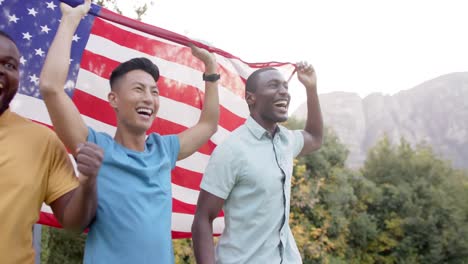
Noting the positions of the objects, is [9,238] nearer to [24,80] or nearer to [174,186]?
[24,80]

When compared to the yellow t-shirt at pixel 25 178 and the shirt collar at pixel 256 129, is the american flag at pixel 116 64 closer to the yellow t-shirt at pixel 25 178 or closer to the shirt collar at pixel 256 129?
the shirt collar at pixel 256 129

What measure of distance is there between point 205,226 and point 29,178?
874mm

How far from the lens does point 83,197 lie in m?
1.71

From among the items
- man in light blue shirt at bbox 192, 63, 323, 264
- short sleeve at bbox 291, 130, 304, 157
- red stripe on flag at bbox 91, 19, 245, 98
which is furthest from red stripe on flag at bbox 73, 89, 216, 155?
short sleeve at bbox 291, 130, 304, 157

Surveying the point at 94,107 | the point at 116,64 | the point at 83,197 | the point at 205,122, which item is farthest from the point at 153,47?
the point at 83,197

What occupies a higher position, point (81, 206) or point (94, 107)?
point (94, 107)

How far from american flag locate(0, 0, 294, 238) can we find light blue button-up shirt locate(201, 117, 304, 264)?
0.71 metres

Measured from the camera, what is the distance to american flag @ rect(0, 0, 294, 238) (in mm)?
2604

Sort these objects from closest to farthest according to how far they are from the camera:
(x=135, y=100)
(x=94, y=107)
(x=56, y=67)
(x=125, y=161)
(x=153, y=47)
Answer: (x=56, y=67) < (x=125, y=161) < (x=135, y=100) < (x=94, y=107) < (x=153, y=47)

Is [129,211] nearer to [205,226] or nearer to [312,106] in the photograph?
[205,226]

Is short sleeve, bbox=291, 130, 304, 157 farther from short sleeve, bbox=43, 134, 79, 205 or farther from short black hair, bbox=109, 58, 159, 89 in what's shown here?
short sleeve, bbox=43, 134, 79, 205

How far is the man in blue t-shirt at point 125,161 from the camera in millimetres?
1895

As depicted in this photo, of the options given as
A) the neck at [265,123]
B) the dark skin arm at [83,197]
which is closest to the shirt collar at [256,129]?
the neck at [265,123]

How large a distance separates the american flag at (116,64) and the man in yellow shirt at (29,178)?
0.72m
